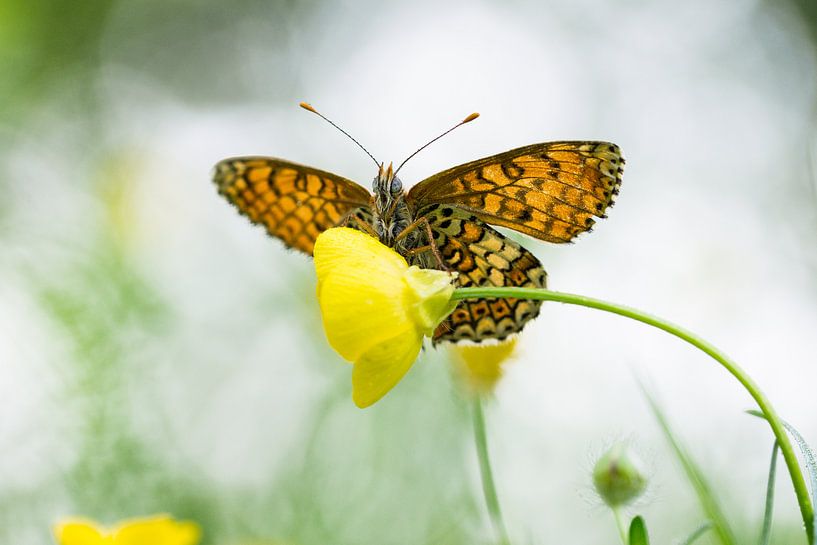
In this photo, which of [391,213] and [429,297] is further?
[391,213]

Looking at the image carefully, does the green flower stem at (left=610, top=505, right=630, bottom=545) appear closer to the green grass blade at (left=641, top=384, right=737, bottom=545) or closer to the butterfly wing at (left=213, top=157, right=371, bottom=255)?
the green grass blade at (left=641, top=384, right=737, bottom=545)

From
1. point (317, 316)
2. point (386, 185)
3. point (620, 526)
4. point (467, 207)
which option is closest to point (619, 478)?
point (620, 526)

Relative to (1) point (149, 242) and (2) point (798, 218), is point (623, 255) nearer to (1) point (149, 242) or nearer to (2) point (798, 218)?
(2) point (798, 218)

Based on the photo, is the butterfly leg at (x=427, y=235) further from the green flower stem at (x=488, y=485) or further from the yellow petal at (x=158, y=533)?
the yellow petal at (x=158, y=533)

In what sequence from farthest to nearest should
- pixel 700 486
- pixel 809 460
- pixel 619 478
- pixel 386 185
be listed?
pixel 386 185 < pixel 619 478 < pixel 700 486 < pixel 809 460

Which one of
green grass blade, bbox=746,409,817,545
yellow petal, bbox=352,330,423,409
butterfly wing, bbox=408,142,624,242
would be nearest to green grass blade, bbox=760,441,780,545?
green grass blade, bbox=746,409,817,545

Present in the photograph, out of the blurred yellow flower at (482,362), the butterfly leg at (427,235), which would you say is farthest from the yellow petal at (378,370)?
the blurred yellow flower at (482,362)

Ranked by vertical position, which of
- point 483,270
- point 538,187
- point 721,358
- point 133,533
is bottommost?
point 133,533

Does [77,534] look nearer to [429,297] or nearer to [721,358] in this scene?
[429,297]

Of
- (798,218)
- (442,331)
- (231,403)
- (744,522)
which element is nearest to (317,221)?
(442,331)
